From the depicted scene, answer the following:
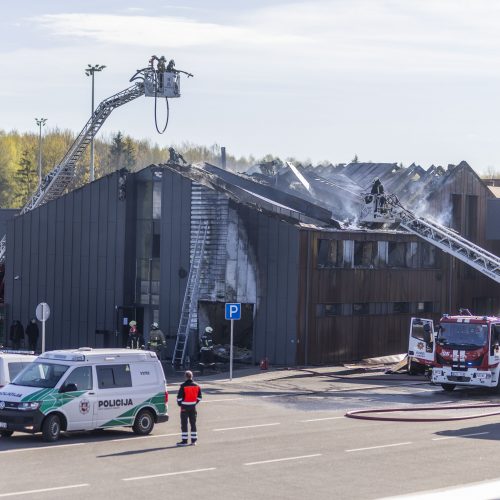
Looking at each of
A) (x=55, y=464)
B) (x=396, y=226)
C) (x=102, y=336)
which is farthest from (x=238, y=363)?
(x=55, y=464)

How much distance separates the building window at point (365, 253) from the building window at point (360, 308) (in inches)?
61.4

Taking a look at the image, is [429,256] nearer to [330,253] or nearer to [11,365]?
[330,253]

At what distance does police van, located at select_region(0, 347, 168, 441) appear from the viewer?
77.8 ft

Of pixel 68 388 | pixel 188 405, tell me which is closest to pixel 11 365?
pixel 68 388

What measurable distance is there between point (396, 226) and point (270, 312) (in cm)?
809

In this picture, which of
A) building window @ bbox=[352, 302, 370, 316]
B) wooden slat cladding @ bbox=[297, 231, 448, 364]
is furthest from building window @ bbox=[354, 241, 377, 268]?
building window @ bbox=[352, 302, 370, 316]

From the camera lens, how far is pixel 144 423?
25.4m

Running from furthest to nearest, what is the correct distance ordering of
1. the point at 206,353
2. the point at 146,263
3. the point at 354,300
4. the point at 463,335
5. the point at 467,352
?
1. the point at 146,263
2. the point at 354,300
3. the point at 206,353
4. the point at 463,335
5. the point at 467,352

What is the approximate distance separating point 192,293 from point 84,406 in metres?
20.2

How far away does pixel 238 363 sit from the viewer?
144 ft

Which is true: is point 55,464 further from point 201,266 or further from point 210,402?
point 201,266

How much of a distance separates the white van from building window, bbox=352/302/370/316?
20666 millimetres

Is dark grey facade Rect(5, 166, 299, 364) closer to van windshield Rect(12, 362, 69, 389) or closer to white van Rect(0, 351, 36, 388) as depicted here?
white van Rect(0, 351, 36, 388)

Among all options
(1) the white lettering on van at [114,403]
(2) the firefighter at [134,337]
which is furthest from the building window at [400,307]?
(1) the white lettering on van at [114,403]
